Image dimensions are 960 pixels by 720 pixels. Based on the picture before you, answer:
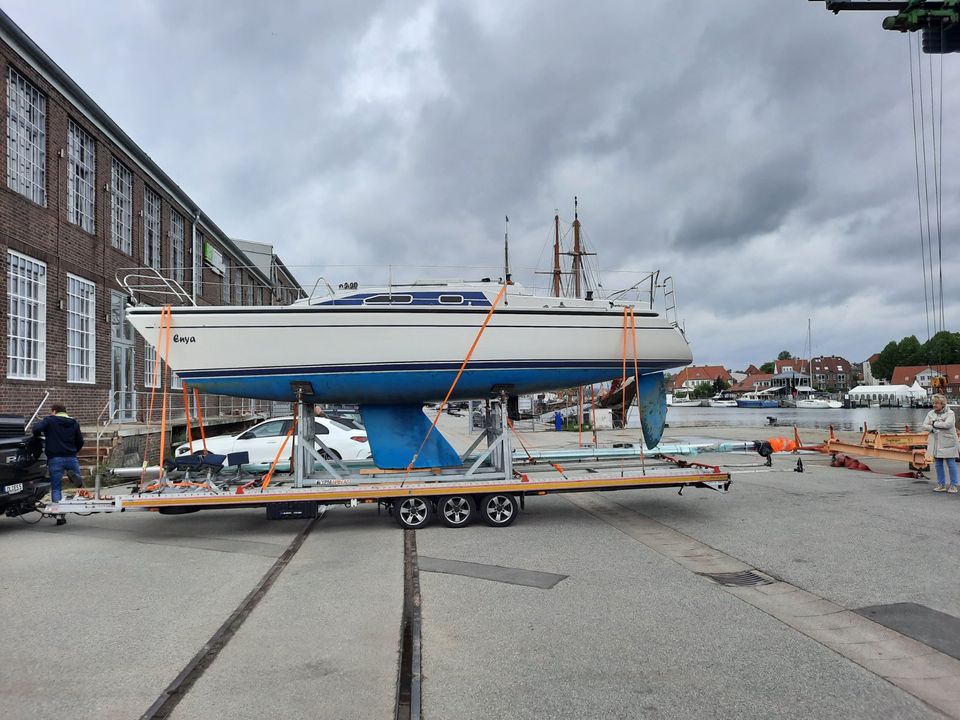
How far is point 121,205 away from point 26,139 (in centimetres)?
471

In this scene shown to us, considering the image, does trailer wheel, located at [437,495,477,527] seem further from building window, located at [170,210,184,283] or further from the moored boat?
the moored boat

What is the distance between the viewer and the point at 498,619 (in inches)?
186

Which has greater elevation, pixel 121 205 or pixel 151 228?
pixel 121 205

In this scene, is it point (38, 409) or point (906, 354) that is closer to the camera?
point (38, 409)

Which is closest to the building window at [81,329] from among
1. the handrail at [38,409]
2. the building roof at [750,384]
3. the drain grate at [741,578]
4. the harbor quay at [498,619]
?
the handrail at [38,409]

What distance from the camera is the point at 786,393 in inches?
4968

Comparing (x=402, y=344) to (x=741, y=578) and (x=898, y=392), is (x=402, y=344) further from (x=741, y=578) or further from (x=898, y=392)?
(x=898, y=392)

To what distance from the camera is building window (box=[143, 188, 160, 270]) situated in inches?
794

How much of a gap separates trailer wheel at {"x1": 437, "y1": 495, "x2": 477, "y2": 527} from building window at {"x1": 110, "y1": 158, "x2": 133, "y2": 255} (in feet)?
48.0

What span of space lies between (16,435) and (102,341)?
9188 mm

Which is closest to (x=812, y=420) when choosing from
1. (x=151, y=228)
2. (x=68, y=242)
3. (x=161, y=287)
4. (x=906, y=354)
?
(x=151, y=228)

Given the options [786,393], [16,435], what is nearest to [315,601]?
[16,435]

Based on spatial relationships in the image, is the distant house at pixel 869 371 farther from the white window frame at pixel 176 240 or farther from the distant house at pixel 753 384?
the white window frame at pixel 176 240

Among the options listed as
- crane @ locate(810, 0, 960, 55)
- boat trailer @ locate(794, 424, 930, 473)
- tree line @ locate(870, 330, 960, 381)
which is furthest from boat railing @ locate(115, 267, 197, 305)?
Answer: tree line @ locate(870, 330, 960, 381)
